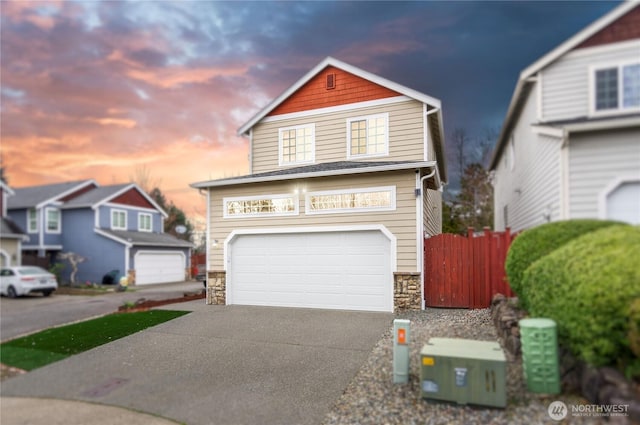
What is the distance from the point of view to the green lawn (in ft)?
18.6

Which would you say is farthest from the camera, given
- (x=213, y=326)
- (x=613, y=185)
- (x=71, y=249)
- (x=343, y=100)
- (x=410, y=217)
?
(x=71, y=249)

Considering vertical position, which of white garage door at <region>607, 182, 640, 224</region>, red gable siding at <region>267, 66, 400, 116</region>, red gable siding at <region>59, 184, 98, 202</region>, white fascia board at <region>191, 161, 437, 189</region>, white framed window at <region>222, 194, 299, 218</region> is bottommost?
white garage door at <region>607, 182, 640, 224</region>

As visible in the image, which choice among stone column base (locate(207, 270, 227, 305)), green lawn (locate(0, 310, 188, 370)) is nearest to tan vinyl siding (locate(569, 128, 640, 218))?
green lawn (locate(0, 310, 188, 370))

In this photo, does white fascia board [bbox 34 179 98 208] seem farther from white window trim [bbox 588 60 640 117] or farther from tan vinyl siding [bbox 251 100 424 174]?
white window trim [bbox 588 60 640 117]

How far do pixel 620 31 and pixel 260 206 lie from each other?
8.96 meters

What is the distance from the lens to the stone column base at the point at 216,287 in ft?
38.7

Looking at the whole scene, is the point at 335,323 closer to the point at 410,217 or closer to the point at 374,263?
the point at 374,263

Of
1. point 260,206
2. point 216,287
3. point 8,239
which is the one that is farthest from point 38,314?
point 8,239

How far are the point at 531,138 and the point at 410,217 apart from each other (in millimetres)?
3371

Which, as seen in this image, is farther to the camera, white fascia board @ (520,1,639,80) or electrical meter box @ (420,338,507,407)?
white fascia board @ (520,1,639,80)

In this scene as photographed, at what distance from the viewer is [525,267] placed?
6137mm

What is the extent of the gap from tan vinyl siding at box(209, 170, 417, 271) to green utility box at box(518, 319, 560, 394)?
5.19m

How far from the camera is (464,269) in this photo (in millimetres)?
9523

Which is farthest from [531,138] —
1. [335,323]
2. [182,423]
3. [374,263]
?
[182,423]
